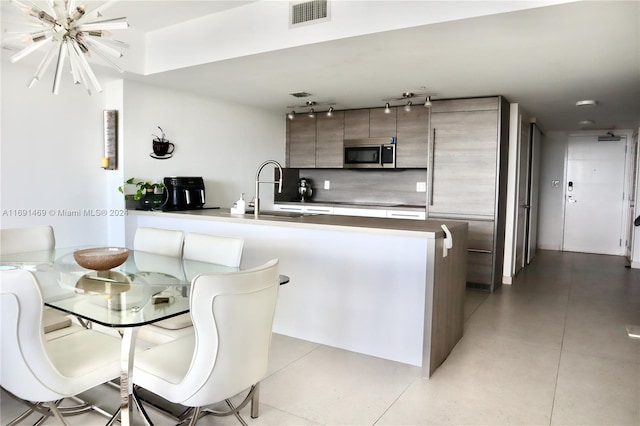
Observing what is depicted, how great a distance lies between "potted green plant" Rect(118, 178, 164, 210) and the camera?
4.34 metres

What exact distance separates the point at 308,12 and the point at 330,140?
127 inches

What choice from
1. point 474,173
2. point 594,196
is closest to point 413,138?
point 474,173

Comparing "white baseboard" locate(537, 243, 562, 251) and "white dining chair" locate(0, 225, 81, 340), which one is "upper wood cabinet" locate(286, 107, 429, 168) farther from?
"white baseboard" locate(537, 243, 562, 251)

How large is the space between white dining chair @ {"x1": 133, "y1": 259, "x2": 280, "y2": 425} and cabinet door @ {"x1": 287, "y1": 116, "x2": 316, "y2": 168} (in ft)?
15.2

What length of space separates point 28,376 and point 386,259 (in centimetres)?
211

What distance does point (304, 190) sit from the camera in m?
6.79

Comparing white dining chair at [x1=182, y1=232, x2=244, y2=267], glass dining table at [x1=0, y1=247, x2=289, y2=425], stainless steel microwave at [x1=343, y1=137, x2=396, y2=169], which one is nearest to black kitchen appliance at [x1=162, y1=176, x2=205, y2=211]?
glass dining table at [x1=0, y1=247, x2=289, y2=425]

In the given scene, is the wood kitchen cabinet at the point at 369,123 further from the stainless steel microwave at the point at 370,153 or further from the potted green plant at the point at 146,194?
the potted green plant at the point at 146,194

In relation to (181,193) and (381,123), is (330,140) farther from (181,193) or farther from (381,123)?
(181,193)

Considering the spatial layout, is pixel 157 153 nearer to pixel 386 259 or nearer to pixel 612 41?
pixel 386 259

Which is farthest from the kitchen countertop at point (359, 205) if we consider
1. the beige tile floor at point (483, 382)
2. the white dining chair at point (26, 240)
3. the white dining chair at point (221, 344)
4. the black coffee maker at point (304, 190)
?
the white dining chair at point (221, 344)

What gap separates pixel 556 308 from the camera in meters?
4.43

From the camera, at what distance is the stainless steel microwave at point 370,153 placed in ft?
19.0

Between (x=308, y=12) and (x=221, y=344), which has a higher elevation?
(x=308, y=12)
